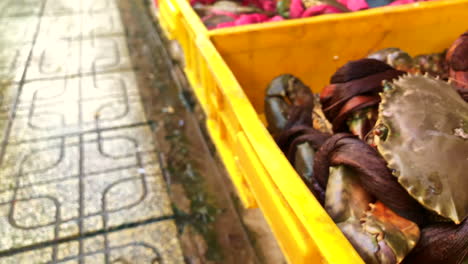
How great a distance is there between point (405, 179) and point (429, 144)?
0.12m

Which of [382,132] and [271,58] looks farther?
[271,58]

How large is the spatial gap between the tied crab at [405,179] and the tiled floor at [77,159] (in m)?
0.77

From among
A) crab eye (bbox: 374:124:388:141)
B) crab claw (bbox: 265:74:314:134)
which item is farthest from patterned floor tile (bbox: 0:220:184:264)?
crab eye (bbox: 374:124:388:141)

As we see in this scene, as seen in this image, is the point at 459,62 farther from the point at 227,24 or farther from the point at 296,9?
the point at 227,24

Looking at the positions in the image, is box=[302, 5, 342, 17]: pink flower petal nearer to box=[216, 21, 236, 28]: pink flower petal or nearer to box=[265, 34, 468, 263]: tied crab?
box=[216, 21, 236, 28]: pink flower petal

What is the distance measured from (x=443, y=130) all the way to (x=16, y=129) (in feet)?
6.48

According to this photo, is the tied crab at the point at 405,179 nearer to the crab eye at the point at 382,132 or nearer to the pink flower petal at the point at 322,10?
the crab eye at the point at 382,132

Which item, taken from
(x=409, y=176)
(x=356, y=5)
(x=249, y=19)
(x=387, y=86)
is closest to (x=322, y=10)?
(x=356, y=5)

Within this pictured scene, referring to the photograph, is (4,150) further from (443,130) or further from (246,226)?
(443,130)

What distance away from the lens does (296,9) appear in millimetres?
1868

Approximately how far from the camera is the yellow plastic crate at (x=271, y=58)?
2.86ft

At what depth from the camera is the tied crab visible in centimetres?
83

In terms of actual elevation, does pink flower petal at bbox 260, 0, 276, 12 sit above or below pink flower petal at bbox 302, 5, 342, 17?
below

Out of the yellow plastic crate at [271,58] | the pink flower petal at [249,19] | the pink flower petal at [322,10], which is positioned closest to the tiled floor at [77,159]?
the yellow plastic crate at [271,58]
